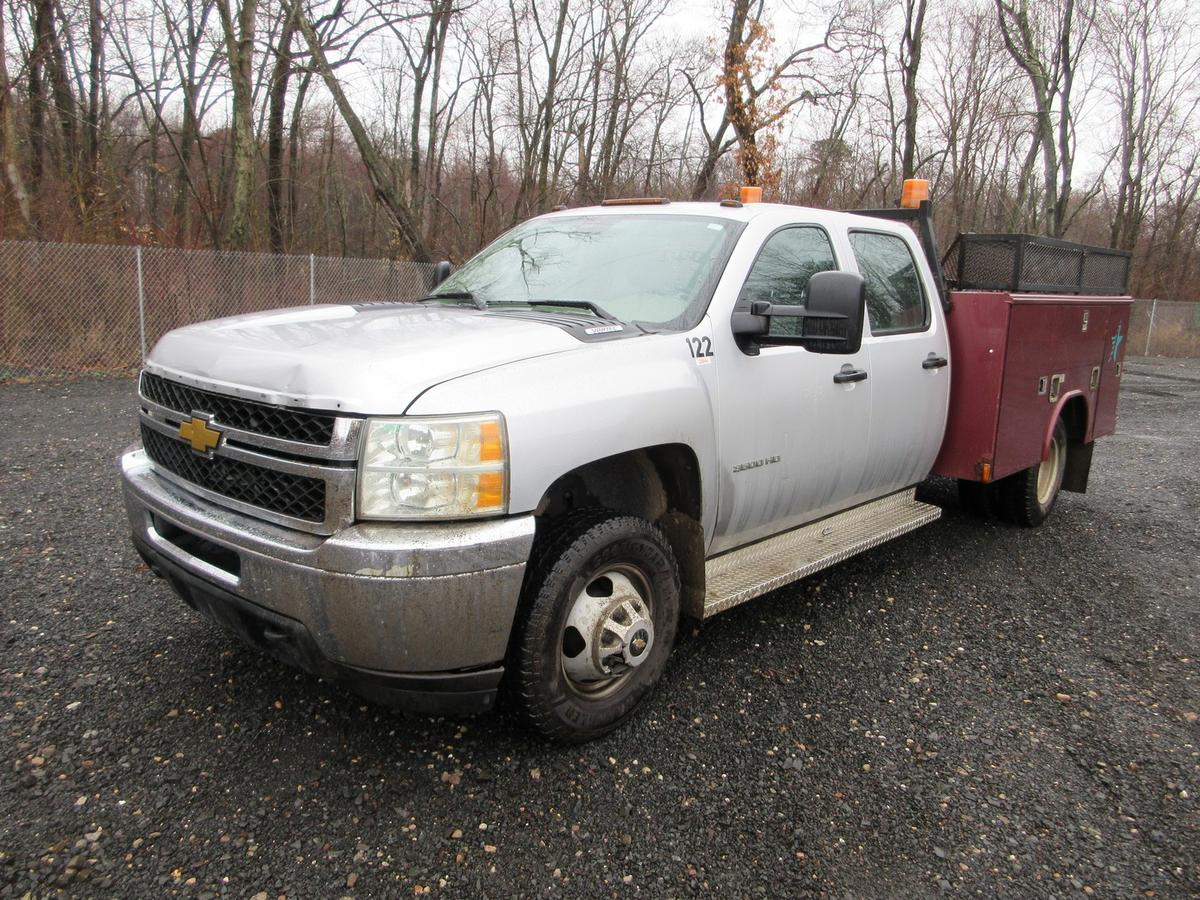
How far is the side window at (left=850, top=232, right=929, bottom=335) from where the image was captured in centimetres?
412

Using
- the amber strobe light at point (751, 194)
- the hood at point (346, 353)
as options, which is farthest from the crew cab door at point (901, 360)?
the hood at point (346, 353)

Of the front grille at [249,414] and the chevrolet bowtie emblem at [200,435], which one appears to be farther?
the chevrolet bowtie emblem at [200,435]

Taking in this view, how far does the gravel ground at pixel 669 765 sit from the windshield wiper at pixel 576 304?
1471mm

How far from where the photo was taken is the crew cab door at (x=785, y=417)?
322 cm

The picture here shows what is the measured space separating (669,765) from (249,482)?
1634 mm

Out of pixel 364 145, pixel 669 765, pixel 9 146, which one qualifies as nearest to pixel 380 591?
pixel 669 765

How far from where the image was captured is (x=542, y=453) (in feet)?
8.04

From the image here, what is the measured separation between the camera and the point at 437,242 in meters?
22.0

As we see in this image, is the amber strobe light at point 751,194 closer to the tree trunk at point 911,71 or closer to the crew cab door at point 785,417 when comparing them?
the crew cab door at point 785,417

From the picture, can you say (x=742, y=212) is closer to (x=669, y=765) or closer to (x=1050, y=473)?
(x=669, y=765)

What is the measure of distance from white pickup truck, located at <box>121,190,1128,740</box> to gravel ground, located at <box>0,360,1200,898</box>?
0.37m

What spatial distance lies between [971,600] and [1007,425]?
1025 mm

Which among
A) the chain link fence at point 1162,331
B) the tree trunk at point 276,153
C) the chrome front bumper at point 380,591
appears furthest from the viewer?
the chain link fence at point 1162,331

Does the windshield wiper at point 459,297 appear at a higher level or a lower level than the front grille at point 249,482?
higher
